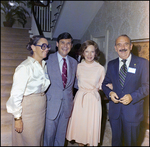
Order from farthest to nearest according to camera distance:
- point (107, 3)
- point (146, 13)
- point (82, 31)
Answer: point (107, 3), point (146, 13), point (82, 31)

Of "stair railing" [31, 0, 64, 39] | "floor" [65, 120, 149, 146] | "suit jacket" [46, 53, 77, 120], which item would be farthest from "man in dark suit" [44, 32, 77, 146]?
"floor" [65, 120, 149, 146]

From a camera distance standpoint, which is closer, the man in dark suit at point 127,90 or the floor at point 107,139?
the man in dark suit at point 127,90

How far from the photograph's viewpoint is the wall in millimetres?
1659

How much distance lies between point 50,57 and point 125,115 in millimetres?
847

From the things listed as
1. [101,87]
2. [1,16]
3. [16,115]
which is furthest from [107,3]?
[1,16]

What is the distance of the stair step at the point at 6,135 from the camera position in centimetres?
192

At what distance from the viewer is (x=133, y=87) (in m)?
1.27

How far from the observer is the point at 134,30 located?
1973 mm

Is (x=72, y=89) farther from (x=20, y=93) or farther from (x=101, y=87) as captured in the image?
(x=20, y=93)

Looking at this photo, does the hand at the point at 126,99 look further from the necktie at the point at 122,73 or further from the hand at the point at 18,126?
the hand at the point at 18,126

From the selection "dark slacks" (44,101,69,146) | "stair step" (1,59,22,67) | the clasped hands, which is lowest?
"dark slacks" (44,101,69,146)

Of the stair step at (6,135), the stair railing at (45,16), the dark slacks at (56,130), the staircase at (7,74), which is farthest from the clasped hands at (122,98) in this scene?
the stair step at (6,135)

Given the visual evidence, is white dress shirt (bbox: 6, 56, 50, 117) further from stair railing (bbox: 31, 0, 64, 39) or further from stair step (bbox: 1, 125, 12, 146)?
stair step (bbox: 1, 125, 12, 146)

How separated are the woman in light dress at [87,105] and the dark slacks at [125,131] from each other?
0.59ft
